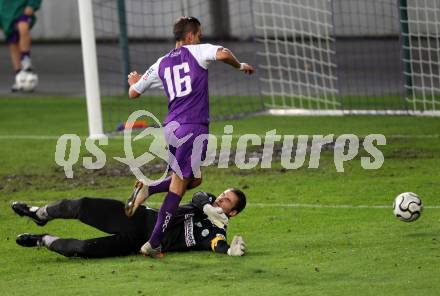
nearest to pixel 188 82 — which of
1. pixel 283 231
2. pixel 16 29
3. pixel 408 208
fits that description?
pixel 283 231

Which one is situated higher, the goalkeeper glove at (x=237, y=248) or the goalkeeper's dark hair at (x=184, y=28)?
the goalkeeper's dark hair at (x=184, y=28)

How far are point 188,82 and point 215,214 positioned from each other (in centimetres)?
114

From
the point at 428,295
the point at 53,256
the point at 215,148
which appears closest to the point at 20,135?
the point at 215,148

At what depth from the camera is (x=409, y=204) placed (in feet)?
32.7

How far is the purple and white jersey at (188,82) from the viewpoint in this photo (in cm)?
963

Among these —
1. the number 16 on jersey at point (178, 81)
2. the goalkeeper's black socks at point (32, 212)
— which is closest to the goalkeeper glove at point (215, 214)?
the number 16 on jersey at point (178, 81)

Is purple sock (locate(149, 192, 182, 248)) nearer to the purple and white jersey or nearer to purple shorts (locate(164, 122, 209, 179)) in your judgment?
purple shorts (locate(164, 122, 209, 179))

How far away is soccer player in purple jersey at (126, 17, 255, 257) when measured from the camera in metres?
9.45

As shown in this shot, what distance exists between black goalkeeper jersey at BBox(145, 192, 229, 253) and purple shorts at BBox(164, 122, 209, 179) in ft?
0.77

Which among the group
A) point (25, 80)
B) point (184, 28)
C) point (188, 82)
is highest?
point (25, 80)

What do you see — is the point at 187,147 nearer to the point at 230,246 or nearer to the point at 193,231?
the point at 193,231

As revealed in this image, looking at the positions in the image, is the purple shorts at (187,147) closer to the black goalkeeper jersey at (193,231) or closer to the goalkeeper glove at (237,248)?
the black goalkeeper jersey at (193,231)

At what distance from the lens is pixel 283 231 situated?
406 inches

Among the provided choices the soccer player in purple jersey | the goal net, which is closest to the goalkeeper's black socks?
the soccer player in purple jersey
